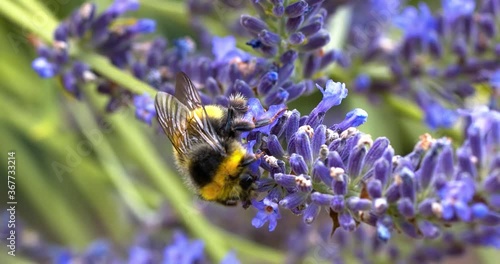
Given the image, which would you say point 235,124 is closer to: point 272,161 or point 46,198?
point 272,161

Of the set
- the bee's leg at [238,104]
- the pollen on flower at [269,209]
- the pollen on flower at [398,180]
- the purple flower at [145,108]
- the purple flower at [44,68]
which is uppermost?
the purple flower at [44,68]

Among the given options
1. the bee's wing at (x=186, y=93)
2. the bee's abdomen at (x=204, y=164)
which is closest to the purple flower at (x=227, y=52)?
the bee's wing at (x=186, y=93)

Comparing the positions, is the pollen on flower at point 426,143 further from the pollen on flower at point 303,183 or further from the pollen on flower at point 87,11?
the pollen on flower at point 87,11

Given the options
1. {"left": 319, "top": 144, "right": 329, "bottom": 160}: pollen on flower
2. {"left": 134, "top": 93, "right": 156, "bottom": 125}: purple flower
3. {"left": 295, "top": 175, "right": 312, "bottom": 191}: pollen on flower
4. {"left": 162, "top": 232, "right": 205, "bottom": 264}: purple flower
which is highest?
{"left": 134, "top": 93, "right": 156, "bottom": 125}: purple flower

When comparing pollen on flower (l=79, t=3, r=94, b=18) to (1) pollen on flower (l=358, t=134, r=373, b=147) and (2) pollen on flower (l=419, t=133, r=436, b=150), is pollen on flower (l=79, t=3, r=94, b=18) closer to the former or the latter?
(1) pollen on flower (l=358, t=134, r=373, b=147)

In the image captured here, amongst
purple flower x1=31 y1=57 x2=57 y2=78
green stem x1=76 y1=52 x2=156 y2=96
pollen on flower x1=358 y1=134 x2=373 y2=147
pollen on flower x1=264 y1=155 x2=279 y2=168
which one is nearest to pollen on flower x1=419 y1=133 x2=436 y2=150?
pollen on flower x1=358 y1=134 x2=373 y2=147

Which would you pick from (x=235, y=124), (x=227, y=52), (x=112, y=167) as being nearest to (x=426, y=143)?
(x=235, y=124)
